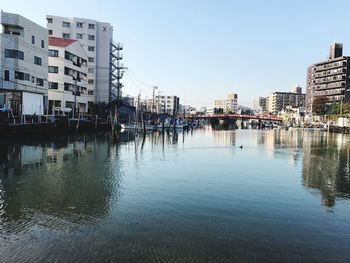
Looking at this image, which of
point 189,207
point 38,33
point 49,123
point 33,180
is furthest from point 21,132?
point 189,207

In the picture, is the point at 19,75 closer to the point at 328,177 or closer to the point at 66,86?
the point at 66,86

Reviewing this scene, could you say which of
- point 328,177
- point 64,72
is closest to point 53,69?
point 64,72

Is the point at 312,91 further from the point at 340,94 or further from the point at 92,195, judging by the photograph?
the point at 92,195

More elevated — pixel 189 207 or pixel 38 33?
pixel 38 33

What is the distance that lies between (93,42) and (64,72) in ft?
79.2

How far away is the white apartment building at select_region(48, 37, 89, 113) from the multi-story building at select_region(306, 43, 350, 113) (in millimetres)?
90945

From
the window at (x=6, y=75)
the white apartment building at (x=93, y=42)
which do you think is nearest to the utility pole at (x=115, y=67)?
the white apartment building at (x=93, y=42)

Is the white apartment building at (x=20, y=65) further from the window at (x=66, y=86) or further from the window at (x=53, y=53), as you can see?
the window at (x=66, y=86)

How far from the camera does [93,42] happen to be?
322 ft

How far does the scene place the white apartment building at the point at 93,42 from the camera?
318 ft

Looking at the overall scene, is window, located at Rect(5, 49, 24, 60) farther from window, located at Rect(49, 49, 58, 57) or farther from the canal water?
the canal water

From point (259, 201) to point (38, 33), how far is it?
57.2 metres

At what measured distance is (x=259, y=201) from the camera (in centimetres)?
1686

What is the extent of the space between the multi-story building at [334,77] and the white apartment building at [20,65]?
10325 cm
